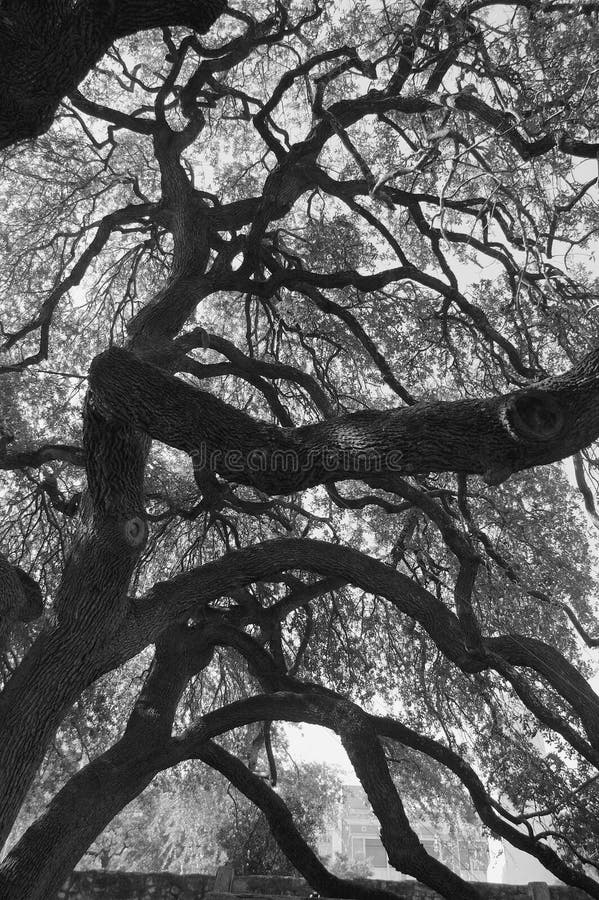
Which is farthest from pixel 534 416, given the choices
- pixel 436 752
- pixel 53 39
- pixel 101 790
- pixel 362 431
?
pixel 101 790

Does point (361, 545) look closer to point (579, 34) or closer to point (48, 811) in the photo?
point (48, 811)

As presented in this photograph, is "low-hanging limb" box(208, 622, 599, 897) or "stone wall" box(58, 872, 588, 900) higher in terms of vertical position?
"low-hanging limb" box(208, 622, 599, 897)

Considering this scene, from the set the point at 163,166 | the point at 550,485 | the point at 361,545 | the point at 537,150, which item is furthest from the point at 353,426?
the point at 361,545

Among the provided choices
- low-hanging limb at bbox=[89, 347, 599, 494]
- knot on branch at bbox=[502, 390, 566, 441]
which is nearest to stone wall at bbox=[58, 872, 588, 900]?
low-hanging limb at bbox=[89, 347, 599, 494]

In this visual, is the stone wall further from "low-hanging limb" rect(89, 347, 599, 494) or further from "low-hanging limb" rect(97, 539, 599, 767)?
"low-hanging limb" rect(89, 347, 599, 494)

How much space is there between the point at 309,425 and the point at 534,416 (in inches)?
50.1

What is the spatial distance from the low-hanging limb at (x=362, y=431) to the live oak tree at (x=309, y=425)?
0.02 meters

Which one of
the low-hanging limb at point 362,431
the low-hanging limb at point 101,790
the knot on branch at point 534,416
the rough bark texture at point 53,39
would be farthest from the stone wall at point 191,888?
the rough bark texture at point 53,39

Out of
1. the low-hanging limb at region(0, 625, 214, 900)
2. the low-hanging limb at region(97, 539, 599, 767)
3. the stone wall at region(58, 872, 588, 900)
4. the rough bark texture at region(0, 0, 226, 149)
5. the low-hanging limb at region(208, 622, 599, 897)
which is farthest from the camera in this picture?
the stone wall at region(58, 872, 588, 900)

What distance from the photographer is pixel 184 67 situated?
28.7 feet

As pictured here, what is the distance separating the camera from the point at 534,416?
3.24m

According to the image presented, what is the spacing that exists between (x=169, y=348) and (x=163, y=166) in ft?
7.46

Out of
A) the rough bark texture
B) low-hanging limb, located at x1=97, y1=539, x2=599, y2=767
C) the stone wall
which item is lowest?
the stone wall

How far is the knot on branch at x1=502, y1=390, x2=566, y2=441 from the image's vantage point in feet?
10.4
